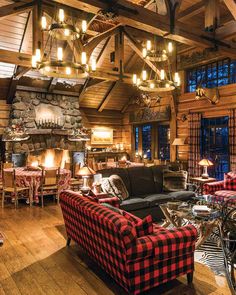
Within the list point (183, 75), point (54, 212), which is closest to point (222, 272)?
point (54, 212)

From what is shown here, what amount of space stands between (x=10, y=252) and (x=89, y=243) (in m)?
1.27

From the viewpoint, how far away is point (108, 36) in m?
7.06

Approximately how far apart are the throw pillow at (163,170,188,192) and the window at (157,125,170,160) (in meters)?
3.95

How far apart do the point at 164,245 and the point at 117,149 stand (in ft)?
28.4

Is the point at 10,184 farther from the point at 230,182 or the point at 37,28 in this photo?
the point at 230,182

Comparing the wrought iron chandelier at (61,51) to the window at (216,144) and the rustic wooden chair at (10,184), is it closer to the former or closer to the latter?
the rustic wooden chair at (10,184)

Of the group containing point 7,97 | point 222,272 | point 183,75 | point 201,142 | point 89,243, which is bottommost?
point 222,272

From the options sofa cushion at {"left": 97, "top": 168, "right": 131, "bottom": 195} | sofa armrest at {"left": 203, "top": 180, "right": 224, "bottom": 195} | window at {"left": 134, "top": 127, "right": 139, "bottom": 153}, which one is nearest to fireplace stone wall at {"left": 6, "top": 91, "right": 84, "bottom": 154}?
window at {"left": 134, "top": 127, "right": 139, "bottom": 153}

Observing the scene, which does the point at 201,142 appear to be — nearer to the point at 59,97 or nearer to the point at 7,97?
the point at 59,97

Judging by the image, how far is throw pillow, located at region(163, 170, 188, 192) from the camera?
547cm

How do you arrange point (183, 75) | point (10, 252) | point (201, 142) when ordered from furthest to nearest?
point (183, 75)
point (201, 142)
point (10, 252)

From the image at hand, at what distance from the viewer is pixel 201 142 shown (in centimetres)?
799

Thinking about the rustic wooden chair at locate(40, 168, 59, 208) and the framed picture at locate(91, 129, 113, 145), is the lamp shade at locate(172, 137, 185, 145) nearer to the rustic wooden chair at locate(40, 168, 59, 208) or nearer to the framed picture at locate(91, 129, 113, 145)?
the framed picture at locate(91, 129, 113, 145)

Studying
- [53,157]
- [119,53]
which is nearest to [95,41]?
[119,53]
